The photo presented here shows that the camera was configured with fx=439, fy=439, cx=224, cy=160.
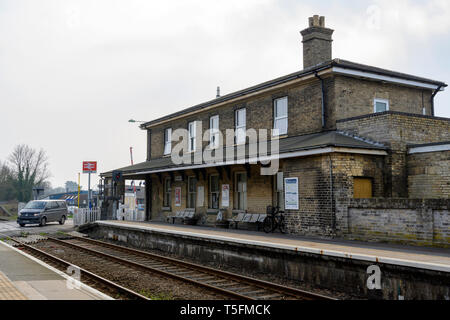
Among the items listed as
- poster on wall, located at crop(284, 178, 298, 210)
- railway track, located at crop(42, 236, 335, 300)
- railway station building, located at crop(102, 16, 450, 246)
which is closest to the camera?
railway track, located at crop(42, 236, 335, 300)

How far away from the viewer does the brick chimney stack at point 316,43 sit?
18.3 m

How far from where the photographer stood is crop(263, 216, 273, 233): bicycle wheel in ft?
49.7

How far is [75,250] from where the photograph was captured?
16.1 metres

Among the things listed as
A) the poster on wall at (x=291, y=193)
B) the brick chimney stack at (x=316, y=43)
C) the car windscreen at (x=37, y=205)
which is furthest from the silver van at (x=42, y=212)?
the poster on wall at (x=291, y=193)

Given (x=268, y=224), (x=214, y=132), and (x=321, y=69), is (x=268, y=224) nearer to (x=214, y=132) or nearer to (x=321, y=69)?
(x=321, y=69)

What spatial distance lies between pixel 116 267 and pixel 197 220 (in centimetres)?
816

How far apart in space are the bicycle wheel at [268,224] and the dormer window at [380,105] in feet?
18.0

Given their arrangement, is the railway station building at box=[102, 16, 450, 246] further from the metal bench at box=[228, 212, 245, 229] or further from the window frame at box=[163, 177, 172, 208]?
the window frame at box=[163, 177, 172, 208]

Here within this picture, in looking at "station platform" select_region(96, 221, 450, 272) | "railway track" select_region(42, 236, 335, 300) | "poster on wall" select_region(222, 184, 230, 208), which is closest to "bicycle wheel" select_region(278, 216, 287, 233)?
"station platform" select_region(96, 221, 450, 272)

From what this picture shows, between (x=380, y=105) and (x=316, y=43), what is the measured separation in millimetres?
4159

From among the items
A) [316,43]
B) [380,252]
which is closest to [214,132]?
[316,43]

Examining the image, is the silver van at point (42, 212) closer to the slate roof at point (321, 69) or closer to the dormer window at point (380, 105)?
the slate roof at point (321, 69)
